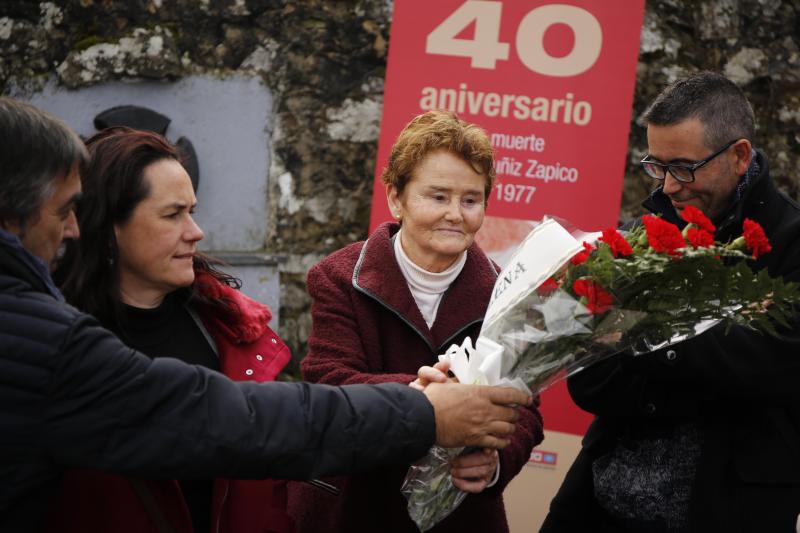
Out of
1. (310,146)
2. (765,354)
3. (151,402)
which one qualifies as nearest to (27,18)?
(310,146)

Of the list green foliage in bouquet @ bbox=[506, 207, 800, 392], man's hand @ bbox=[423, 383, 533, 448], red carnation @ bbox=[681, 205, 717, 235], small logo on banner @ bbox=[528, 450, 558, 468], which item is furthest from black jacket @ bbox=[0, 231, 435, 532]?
small logo on banner @ bbox=[528, 450, 558, 468]

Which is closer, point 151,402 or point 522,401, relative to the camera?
point 151,402

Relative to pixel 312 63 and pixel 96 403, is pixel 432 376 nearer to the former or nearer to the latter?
pixel 96 403

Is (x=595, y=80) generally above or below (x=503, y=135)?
above

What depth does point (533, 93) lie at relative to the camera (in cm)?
393

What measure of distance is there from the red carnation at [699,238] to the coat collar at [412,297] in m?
0.72

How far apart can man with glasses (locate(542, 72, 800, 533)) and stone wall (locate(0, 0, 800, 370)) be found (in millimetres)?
1722

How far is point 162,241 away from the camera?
242cm

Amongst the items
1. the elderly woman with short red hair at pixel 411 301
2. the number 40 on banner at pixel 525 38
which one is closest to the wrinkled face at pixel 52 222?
the elderly woman with short red hair at pixel 411 301

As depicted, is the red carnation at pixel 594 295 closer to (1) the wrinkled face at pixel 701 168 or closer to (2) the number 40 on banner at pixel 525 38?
(1) the wrinkled face at pixel 701 168

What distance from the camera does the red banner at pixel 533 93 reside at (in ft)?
12.7

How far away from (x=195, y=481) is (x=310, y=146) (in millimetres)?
2509

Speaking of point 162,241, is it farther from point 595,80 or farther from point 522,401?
point 595,80

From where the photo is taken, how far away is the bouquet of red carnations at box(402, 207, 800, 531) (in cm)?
198
